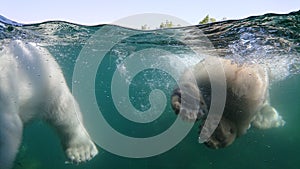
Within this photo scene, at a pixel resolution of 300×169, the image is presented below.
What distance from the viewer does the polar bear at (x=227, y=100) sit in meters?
5.23

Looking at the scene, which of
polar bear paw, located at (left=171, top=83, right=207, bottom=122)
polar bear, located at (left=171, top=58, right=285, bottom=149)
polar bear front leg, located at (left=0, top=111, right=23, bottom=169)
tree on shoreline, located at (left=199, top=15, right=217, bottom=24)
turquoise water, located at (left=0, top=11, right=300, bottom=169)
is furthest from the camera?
turquoise water, located at (left=0, top=11, right=300, bottom=169)

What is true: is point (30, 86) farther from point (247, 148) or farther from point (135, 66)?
point (247, 148)

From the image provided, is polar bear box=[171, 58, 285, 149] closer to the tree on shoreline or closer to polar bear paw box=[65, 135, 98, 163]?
the tree on shoreline

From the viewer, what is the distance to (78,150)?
19.9 feet

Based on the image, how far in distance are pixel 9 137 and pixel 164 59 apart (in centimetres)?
739

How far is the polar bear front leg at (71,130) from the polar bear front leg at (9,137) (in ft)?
3.53

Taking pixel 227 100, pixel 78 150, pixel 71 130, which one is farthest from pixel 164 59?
pixel 78 150

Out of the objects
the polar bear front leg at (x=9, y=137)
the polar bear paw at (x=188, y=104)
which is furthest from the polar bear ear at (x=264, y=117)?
the polar bear front leg at (x=9, y=137)

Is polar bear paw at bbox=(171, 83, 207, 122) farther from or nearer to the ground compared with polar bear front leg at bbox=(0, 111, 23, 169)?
farther from the ground

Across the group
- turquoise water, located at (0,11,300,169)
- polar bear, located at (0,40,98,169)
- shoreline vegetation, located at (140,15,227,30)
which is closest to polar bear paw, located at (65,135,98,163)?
polar bear, located at (0,40,98,169)

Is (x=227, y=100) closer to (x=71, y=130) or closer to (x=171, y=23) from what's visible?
(x=171, y=23)

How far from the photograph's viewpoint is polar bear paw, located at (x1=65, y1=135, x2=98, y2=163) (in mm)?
6004

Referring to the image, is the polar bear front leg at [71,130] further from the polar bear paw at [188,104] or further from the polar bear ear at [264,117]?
the polar bear ear at [264,117]

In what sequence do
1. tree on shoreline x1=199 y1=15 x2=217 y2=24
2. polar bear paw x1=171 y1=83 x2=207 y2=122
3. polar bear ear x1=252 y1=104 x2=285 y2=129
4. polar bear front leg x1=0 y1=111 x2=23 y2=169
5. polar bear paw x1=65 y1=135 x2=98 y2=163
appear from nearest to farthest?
polar bear front leg x1=0 y1=111 x2=23 y2=169
polar bear paw x1=171 y1=83 x2=207 y2=122
polar bear paw x1=65 y1=135 x2=98 y2=163
tree on shoreline x1=199 y1=15 x2=217 y2=24
polar bear ear x1=252 y1=104 x2=285 y2=129
